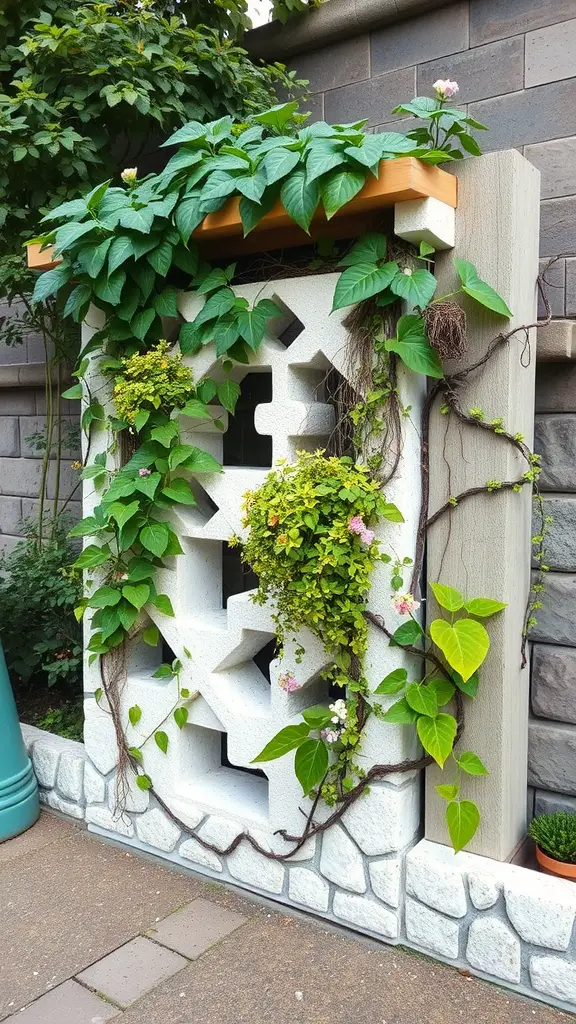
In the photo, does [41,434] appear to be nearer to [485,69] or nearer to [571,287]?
[485,69]

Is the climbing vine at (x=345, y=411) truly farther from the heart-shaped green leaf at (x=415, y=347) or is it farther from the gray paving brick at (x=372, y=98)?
the gray paving brick at (x=372, y=98)

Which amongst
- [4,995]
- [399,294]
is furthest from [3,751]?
[399,294]

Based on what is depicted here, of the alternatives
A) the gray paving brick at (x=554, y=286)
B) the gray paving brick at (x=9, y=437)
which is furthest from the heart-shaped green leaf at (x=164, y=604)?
the gray paving brick at (x=9, y=437)

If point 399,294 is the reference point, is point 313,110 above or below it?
above

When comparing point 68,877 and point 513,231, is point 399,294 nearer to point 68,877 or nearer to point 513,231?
point 513,231

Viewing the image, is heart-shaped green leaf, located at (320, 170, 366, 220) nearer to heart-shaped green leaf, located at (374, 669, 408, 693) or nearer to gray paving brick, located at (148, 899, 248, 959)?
heart-shaped green leaf, located at (374, 669, 408, 693)

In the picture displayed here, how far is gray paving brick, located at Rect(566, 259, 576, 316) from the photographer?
7.48 feet

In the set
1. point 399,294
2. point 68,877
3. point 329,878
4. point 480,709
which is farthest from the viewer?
point 68,877

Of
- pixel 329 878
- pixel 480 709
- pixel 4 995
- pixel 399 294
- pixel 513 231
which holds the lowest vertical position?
pixel 4 995

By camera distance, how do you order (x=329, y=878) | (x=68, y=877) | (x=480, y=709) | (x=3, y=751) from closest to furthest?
(x=480, y=709) < (x=329, y=878) < (x=68, y=877) < (x=3, y=751)

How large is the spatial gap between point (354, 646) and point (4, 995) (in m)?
1.26

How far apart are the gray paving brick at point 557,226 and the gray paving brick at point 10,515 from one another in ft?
9.93

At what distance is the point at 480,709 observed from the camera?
6.78 ft

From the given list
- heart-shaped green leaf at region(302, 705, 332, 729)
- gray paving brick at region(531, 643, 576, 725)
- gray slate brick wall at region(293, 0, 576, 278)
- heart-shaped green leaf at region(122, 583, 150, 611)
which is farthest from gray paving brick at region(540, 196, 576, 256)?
heart-shaped green leaf at region(122, 583, 150, 611)
